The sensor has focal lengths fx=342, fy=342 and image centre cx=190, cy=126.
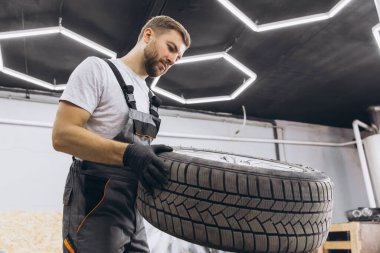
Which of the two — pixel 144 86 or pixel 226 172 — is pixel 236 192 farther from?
pixel 144 86

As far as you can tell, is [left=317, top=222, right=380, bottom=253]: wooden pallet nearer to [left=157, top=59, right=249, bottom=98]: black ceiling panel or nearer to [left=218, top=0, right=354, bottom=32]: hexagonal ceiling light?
[left=157, top=59, right=249, bottom=98]: black ceiling panel

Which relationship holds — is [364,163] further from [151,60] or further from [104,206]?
[104,206]

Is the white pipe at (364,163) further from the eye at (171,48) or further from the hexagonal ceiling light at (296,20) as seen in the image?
the eye at (171,48)

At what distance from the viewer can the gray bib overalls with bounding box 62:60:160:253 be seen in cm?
103

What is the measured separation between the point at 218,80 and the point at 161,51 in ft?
8.49

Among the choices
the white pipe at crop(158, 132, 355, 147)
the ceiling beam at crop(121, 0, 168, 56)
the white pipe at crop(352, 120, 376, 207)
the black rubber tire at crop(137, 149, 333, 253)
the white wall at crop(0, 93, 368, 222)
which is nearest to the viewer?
the black rubber tire at crop(137, 149, 333, 253)

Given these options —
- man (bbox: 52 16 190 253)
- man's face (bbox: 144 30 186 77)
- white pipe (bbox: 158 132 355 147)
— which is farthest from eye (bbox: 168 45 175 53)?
white pipe (bbox: 158 132 355 147)

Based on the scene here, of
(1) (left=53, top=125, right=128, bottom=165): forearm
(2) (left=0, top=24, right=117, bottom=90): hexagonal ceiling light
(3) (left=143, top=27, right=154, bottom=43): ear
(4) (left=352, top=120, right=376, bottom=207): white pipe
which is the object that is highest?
(2) (left=0, top=24, right=117, bottom=90): hexagonal ceiling light

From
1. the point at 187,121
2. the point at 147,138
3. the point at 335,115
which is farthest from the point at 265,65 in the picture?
the point at 147,138

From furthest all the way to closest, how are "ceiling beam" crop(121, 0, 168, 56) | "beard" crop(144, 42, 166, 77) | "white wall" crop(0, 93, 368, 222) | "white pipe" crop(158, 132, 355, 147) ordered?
"white pipe" crop(158, 132, 355, 147) → "white wall" crop(0, 93, 368, 222) → "ceiling beam" crop(121, 0, 168, 56) → "beard" crop(144, 42, 166, 77)

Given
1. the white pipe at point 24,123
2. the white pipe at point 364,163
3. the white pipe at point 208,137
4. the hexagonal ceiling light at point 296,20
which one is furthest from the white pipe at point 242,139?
the hexagonal ceiling light at point 296,20

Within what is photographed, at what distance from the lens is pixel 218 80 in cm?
397

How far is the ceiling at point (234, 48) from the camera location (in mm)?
2777

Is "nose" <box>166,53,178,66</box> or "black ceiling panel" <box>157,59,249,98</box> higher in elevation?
"black ceiling panel" <box>157,59,249,98</box>
